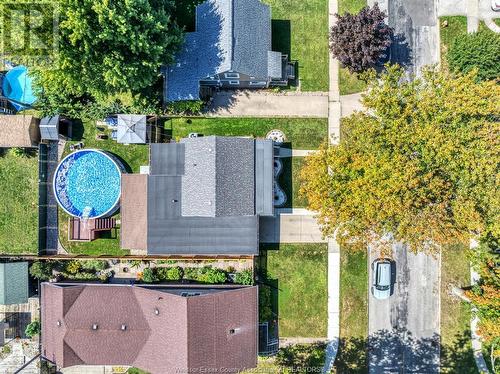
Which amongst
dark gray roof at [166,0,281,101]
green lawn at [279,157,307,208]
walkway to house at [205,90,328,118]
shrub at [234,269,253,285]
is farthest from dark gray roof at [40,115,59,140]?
shrub at [234,269,253,285]

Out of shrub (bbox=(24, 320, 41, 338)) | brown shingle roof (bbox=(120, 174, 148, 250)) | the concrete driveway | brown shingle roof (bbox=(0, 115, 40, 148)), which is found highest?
the concrete driveway

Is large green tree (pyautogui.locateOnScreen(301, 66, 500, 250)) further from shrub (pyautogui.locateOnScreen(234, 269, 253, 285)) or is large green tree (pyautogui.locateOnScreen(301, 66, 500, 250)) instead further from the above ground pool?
the above ground pool

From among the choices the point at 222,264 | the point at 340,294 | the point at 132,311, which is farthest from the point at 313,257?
the point at 132,311

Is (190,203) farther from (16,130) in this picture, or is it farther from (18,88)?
(18,88)

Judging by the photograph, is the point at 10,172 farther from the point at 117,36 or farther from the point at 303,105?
the point at 303,105

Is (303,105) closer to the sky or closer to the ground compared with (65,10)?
closer to the ground

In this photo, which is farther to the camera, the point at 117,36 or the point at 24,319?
the point at 24,319

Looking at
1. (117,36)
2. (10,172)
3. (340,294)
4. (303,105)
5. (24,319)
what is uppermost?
(117,36)

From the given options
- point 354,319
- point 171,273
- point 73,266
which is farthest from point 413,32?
point 73,266
